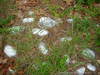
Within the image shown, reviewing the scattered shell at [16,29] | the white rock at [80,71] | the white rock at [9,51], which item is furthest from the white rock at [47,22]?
the white rock at [80,71]

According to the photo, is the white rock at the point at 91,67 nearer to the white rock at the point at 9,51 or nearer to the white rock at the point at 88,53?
the white rock at the point at 88,53

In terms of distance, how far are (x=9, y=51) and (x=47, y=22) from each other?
0.71m

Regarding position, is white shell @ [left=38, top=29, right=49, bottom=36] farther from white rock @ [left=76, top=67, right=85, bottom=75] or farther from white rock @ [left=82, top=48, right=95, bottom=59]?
white rock @ [left=76, top=67, right=85, bottom=75]

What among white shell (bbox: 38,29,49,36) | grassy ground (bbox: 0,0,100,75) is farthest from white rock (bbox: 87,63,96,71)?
white shell (bbox: 38,29,49,36)

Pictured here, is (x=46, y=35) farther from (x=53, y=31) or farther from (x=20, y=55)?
(x=20, y=55)

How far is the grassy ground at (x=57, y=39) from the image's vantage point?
113 inches

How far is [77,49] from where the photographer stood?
3.12m

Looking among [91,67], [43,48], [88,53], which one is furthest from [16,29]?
[91,67]

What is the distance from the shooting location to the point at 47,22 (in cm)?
344

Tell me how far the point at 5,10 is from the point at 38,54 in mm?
899

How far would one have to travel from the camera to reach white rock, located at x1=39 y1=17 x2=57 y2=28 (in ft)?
11.1

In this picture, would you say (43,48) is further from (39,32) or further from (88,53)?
(88,53)

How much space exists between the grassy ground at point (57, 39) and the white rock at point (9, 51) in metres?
0.05

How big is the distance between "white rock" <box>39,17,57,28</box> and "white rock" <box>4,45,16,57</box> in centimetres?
59
